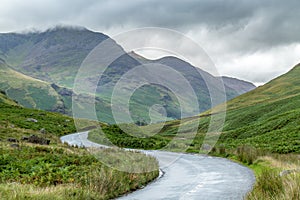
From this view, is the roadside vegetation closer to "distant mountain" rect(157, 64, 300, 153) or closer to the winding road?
the winding road

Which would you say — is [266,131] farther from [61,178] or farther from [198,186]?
[61,178]

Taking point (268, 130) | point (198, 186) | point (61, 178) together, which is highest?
point (268, 130)

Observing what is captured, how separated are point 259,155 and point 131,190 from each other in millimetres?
21262

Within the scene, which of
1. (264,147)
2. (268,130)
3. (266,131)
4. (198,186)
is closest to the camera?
(198,186)

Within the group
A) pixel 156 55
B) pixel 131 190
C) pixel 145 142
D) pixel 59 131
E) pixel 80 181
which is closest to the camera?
pixel 80 181

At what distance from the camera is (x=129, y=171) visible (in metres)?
25.0

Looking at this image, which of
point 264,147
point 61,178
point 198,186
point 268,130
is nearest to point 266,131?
point 268,130

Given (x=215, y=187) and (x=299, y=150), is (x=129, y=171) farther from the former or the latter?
(x=299, y=150)

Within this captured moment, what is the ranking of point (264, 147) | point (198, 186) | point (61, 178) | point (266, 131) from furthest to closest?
1. point (266, 131)
2. point (264, 147)
3. point (198, 186)
4. point (61, 178)

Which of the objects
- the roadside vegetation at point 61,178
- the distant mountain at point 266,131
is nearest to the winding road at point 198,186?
the roadside vegetation at point 61,178

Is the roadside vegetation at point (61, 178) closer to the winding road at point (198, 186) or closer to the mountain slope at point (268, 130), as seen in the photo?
the winding road at point (198, 186)

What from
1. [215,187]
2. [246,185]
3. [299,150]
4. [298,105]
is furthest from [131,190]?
[298,105]

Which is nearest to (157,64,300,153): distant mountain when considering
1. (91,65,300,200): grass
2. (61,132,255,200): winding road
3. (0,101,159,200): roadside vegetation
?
(91,65,300,200): grass

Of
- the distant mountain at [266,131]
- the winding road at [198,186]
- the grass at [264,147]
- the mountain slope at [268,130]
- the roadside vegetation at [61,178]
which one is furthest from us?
the distant mountain at [266,131]
